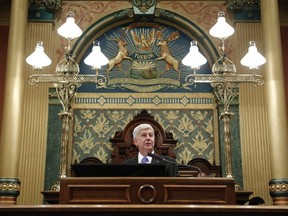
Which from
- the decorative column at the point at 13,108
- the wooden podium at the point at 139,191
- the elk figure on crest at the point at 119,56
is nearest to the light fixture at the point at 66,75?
the wooden podium at the point at 139,191

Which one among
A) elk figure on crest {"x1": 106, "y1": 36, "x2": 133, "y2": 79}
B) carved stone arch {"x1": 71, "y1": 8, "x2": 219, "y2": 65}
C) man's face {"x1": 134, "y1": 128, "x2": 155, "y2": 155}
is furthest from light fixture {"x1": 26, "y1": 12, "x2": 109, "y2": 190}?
carved stone arch {"x1": 71, "y1": 8, "x2": 219, "y2": 65}

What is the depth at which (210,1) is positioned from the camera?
29.1ft

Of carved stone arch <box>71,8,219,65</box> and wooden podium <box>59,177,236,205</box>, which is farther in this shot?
carved stone arch <box>71,8,219,65</box>

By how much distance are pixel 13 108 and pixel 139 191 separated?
4.53 metres

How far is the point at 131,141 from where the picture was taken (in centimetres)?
804

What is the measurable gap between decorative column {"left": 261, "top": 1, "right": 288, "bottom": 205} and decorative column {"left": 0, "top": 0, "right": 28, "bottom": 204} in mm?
3964

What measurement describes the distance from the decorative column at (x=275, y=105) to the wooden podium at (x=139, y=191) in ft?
13.0

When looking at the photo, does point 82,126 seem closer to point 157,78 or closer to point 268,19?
point 157,78

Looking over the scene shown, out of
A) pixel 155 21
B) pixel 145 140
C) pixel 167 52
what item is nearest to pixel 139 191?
pixel 145 140

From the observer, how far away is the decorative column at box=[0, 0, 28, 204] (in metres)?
7.21

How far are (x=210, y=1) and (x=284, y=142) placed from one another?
305 centimetres

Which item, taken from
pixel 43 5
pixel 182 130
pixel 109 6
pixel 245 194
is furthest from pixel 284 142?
pixel 43 5

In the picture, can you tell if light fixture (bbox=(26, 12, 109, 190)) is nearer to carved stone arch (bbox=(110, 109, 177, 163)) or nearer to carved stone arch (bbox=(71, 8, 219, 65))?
carved stone arch (bbox=(110, 109, 177, 163))

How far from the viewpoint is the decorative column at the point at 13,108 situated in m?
7.21
